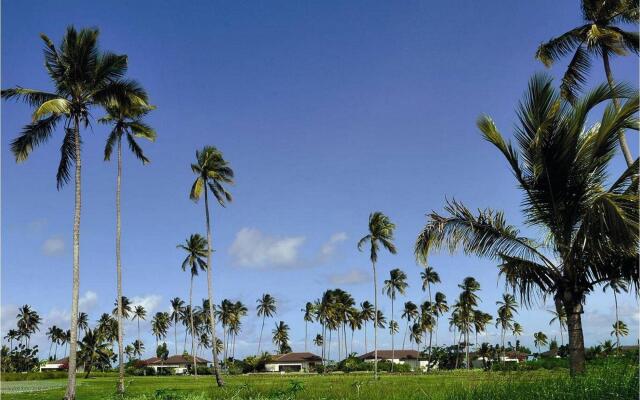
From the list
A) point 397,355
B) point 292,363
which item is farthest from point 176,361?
point 397,355

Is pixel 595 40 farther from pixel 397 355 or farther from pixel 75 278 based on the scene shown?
pixel 397 355

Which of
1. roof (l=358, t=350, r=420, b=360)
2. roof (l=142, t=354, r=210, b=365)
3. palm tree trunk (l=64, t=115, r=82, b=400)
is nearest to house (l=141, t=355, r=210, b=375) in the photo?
roof (l=142, t=354, r=210, b=365)

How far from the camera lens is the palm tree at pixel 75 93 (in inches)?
849

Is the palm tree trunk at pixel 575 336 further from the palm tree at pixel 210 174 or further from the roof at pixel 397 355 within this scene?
the roof at pixel 397 355

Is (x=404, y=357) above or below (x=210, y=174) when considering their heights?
below

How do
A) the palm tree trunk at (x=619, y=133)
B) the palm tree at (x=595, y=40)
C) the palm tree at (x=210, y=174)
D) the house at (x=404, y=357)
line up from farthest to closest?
the house at (x=404, y=357) < the palm tree at (x=210, y=174) < the palm tree at (x=595, y=40) < the palm tree trunk at (x=619, y=133)

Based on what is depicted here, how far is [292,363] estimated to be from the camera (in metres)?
103

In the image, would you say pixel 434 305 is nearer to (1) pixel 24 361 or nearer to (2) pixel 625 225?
(1) pixel 24 361

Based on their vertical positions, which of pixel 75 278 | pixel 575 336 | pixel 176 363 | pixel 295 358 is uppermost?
pixel 75 278

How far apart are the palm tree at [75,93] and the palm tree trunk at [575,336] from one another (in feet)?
60.4

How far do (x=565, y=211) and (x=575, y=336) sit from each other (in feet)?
7.99

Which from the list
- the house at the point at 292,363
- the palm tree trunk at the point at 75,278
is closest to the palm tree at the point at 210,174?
the palm tree trunk at the point at 75,278

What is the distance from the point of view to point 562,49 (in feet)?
54.0

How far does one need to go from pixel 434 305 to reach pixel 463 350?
1113 cm
